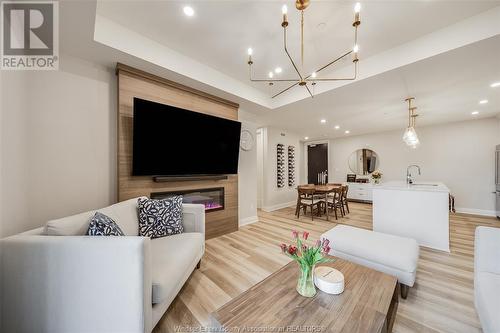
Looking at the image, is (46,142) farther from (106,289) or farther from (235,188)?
(235,188)

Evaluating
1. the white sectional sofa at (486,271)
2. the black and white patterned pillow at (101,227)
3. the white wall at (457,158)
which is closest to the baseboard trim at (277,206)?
the white wall at (457,158)

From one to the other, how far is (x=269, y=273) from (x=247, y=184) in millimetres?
2253

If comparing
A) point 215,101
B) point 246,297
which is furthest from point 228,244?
point 215,101

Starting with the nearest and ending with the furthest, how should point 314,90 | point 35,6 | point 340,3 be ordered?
point 35,6 → point 340,3 → point 314,90

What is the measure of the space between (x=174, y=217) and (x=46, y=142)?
1608mm

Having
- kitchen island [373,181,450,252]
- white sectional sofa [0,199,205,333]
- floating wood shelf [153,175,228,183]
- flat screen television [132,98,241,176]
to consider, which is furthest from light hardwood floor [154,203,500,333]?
flat screen television [132,98,241,176]

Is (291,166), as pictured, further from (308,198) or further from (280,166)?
(308,198)

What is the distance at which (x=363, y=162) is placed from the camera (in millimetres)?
6840

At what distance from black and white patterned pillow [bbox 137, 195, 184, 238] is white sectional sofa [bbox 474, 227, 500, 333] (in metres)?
2.49

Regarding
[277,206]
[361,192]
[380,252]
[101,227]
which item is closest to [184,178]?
[101,227]

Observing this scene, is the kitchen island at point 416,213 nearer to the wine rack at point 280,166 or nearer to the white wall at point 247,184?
the white wall at point 247,184

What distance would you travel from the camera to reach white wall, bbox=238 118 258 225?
4066mm

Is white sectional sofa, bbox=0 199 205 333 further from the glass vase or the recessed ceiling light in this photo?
the recessed ceiling light

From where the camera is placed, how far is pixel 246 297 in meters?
1.20
